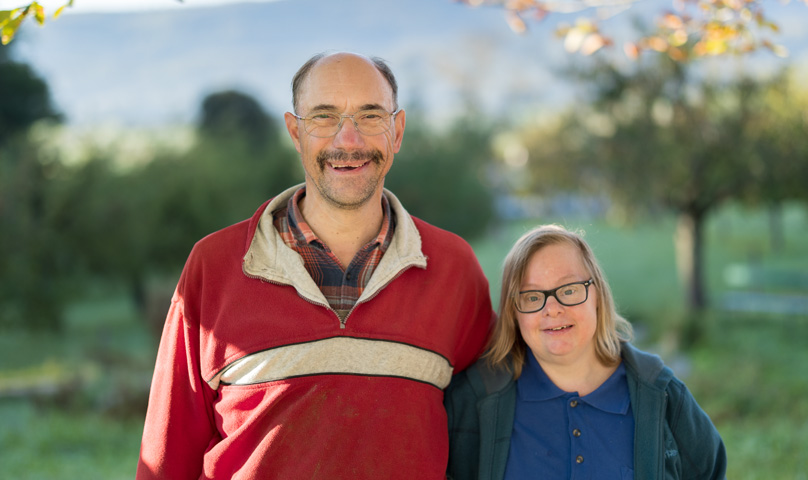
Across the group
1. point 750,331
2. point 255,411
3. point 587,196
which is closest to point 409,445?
point 255,411

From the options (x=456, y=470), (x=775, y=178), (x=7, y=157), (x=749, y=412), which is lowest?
(x=749, y=412)

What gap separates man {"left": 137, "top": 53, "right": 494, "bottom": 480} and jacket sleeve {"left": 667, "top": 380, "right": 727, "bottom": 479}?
0.71 metres

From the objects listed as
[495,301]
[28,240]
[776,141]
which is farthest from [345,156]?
[776,141]

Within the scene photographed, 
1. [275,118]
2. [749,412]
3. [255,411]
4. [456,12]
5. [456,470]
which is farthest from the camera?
[456,12]

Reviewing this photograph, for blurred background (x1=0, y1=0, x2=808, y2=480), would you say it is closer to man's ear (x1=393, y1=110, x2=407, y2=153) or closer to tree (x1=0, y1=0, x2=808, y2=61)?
tree (x1=0, y1=0, x2=808, y2=61)

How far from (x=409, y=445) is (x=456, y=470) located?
0.32 m

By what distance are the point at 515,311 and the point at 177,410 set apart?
3.66 ft

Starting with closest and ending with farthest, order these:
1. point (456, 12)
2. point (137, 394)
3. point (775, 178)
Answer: point (137, 394), point (775, 178), point (456, 12)

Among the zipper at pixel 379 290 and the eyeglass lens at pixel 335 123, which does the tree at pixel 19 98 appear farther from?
the zipper at pixel 379 290

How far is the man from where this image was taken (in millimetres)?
2070

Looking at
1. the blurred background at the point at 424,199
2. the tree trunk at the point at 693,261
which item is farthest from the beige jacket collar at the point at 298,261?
the tree trunk at the point at 693,261

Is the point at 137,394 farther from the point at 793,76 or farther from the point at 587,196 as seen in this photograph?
the point at 793,76

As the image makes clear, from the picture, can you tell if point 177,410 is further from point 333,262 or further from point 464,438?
point 464,438

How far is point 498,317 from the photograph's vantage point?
2465 millimetres
